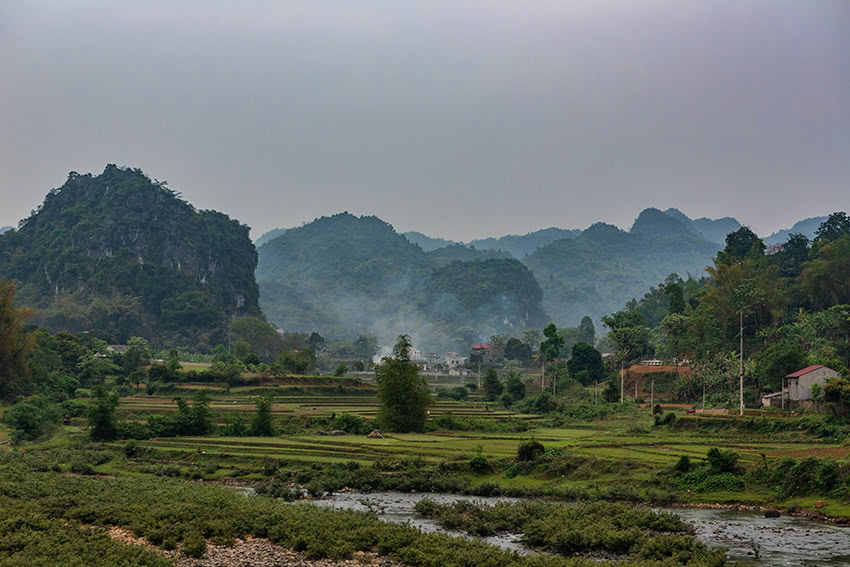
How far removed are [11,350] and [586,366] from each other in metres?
56.5

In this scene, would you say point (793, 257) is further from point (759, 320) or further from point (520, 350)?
point (520, 350)

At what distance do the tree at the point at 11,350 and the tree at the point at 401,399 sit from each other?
107 feet

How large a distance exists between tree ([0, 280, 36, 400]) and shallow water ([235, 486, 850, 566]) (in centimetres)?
4812

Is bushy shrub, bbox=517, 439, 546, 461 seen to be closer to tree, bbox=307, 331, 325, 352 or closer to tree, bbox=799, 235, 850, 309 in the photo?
tree, bbox=799, 235, 850, 309

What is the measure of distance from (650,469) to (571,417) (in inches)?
1400

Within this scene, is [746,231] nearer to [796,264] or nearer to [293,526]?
[796,264]

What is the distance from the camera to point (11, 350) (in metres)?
78.7

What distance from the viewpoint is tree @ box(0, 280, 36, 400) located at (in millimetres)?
77312

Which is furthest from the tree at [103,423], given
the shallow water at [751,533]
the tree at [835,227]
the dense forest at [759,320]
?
the tree at [835,227]

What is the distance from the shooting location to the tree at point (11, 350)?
A: 77.3 metres

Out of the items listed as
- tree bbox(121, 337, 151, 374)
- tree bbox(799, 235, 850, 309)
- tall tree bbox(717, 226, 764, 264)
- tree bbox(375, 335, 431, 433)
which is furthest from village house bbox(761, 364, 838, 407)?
tree bbox(121, 337, 151, 374)

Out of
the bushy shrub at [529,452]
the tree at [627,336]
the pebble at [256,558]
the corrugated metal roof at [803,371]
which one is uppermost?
the tree at [627,336]

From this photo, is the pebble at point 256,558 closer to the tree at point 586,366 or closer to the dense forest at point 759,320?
the dense forest at point 759,320

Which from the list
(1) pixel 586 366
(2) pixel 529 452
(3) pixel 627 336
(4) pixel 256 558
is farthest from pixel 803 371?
(4) pixel 256 558
